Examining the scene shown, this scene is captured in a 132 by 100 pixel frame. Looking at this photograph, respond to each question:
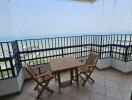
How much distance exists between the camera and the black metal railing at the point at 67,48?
316 centimetres

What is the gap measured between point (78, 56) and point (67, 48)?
2.03 feet

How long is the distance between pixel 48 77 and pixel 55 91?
48cm

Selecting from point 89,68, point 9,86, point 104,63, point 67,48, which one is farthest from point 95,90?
point 9,86

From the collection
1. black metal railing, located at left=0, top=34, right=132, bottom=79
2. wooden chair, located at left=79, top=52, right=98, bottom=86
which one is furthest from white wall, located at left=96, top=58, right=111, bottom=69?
wooden chair, located at left=79, top=52, right=98, bottom=86

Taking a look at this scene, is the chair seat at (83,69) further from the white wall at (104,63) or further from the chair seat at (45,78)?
the white wall at (104,63)

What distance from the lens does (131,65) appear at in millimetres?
3512

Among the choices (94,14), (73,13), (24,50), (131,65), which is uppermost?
(73,13)

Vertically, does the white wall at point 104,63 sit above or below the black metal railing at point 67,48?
below

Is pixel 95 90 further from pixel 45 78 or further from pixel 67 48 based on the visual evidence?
pixel 67 48

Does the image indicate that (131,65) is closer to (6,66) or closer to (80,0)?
(80,0)

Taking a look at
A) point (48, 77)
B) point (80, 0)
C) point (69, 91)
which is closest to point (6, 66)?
point (48, 77)

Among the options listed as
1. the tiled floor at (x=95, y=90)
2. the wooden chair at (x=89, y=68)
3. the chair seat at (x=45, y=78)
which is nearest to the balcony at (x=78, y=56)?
the tiled floor at (x=95, y=90)

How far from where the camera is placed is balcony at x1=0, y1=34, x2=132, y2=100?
2.50 meters

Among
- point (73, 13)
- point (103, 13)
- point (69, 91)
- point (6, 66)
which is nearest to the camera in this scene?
point (6, 66)
